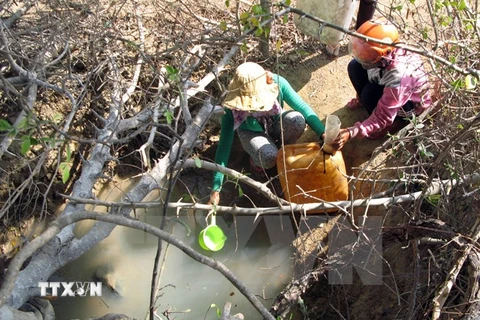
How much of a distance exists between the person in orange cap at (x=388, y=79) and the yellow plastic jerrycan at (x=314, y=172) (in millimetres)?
113

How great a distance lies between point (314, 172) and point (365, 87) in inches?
27.6

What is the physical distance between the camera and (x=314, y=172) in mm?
3264

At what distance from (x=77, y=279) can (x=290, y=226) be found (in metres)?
1.51

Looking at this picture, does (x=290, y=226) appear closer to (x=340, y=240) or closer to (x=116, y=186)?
(x=340, y=240)

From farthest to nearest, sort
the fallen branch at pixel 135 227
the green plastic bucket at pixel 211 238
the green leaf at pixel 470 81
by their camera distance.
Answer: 1. the green plastic bucket at pixel 211 238
2. the green leaf at pixel 470 81
3. the fallen branch at pixel 135 227

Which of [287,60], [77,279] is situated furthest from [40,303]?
[287,60]

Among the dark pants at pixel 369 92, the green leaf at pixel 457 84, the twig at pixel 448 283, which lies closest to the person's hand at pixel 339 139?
the dark pants at pixel 369 92

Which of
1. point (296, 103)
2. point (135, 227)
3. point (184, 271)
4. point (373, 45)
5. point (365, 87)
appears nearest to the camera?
point (135, 227)

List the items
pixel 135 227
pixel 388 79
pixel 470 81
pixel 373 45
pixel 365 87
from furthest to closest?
pixel 365 87 → pixel 388 79 → pixel 373 45 → pixel 470 81 → pixel 135 227

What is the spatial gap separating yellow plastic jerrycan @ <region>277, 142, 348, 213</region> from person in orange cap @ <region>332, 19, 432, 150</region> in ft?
0.37

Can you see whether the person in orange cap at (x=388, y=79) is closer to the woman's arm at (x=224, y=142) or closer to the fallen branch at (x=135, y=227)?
the woman's arm at (x=224, y=142)

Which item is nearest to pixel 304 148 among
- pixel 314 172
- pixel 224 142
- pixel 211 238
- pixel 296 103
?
pixel 314 172

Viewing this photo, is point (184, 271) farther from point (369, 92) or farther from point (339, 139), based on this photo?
point (369, 92)

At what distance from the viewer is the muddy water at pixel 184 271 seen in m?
3.75
